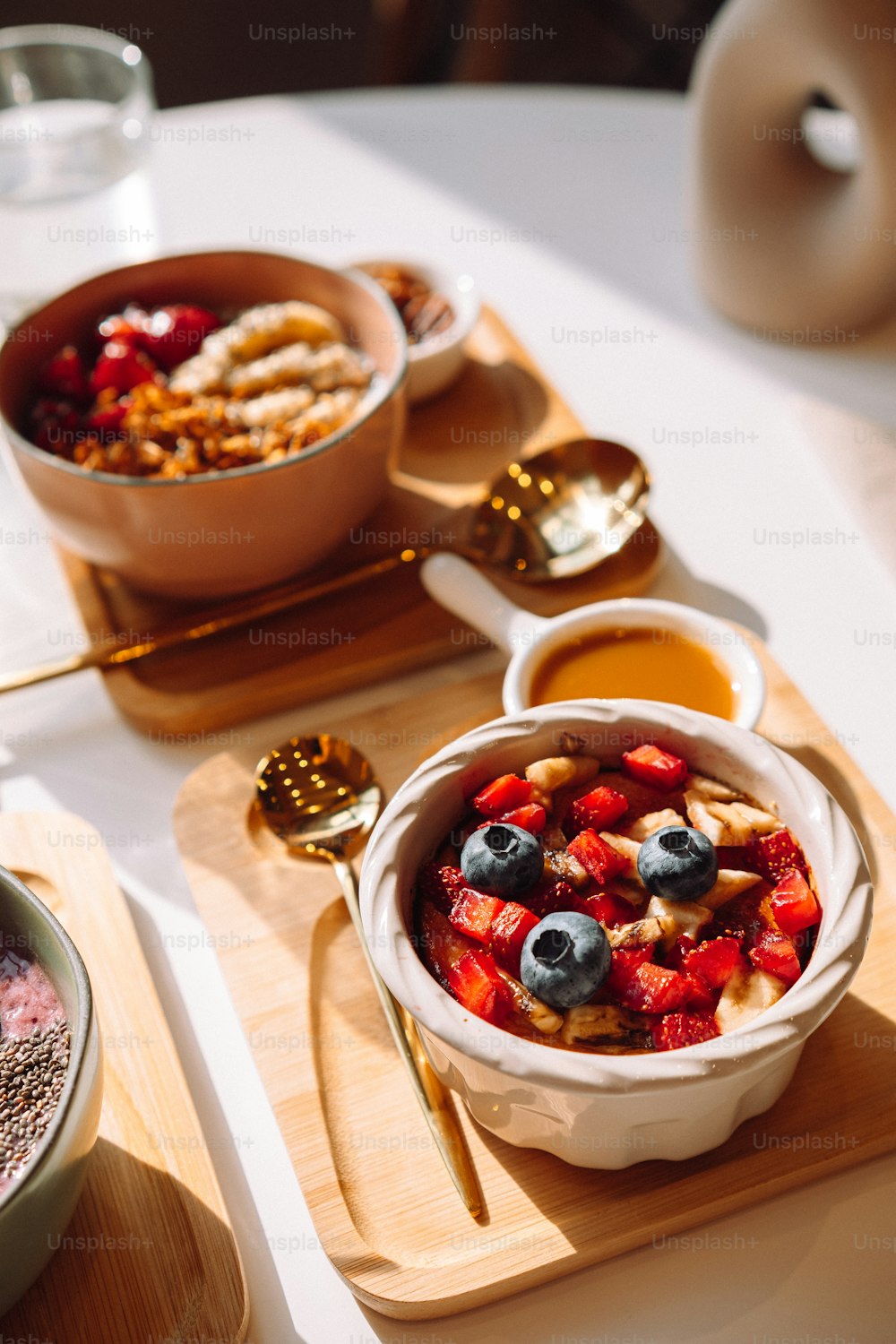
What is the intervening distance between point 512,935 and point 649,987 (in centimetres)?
11

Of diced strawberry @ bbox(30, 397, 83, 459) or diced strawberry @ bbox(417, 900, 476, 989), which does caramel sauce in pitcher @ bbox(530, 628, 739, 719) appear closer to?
diced strawberry @ bbox(417, 900, 476, 989)

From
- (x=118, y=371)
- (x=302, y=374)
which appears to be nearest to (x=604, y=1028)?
(x=302, y=374)

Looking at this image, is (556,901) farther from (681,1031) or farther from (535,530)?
(535,530)

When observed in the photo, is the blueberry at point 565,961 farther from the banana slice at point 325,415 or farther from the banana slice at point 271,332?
the banana slice at point 271,332

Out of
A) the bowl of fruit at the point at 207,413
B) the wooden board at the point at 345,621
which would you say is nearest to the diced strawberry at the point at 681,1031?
the wooden board at the point at 345,621

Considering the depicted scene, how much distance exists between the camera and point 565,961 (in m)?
0.92

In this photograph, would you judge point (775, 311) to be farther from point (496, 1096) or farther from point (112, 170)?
point (496, 1096)

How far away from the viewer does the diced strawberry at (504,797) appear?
3.50 ft

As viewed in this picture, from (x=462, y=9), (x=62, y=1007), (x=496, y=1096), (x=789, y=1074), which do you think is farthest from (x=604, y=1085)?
(x=462, y=9)

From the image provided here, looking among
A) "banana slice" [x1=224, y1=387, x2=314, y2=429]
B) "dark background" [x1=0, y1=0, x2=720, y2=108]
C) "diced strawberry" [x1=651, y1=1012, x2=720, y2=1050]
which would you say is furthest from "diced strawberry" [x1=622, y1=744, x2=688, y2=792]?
"dark background" [x1=0, y1=0, x2=720, y2=108]

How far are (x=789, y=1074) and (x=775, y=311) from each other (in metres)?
1.25

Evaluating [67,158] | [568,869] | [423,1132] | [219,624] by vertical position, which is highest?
[67,158]

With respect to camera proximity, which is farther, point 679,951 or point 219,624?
point 219,624

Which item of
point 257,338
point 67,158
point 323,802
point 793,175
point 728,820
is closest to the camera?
point 728,820
